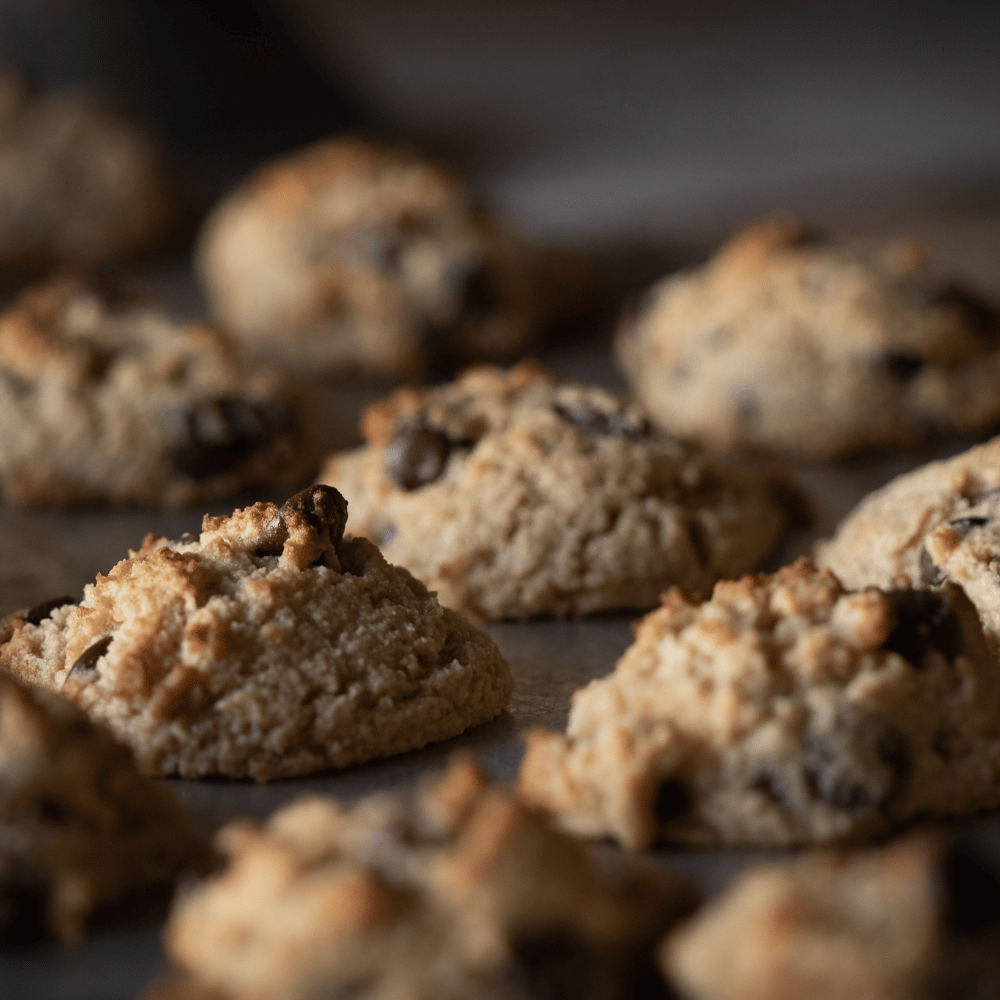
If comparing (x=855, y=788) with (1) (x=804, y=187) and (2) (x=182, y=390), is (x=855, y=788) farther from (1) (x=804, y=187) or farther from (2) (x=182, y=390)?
(1) (x=804, y=187)

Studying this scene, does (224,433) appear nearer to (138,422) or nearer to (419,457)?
(138,422)

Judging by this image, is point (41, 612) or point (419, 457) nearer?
point (41, 612)

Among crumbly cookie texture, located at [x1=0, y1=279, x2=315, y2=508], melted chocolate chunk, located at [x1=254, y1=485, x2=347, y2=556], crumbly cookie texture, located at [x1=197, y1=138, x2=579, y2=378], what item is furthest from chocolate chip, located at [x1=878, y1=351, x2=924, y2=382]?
melted chocolate chunk, located at [x1=254, y1=485, x2=347, y2=556]

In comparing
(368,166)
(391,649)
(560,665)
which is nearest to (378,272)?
(368,166)

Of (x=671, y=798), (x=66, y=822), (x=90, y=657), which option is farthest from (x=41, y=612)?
(x=671, y=798)

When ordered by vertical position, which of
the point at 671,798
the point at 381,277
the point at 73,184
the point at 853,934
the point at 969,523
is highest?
the point at 73,184

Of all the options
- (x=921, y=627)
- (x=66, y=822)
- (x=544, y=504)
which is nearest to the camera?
(x=66, y=822)
